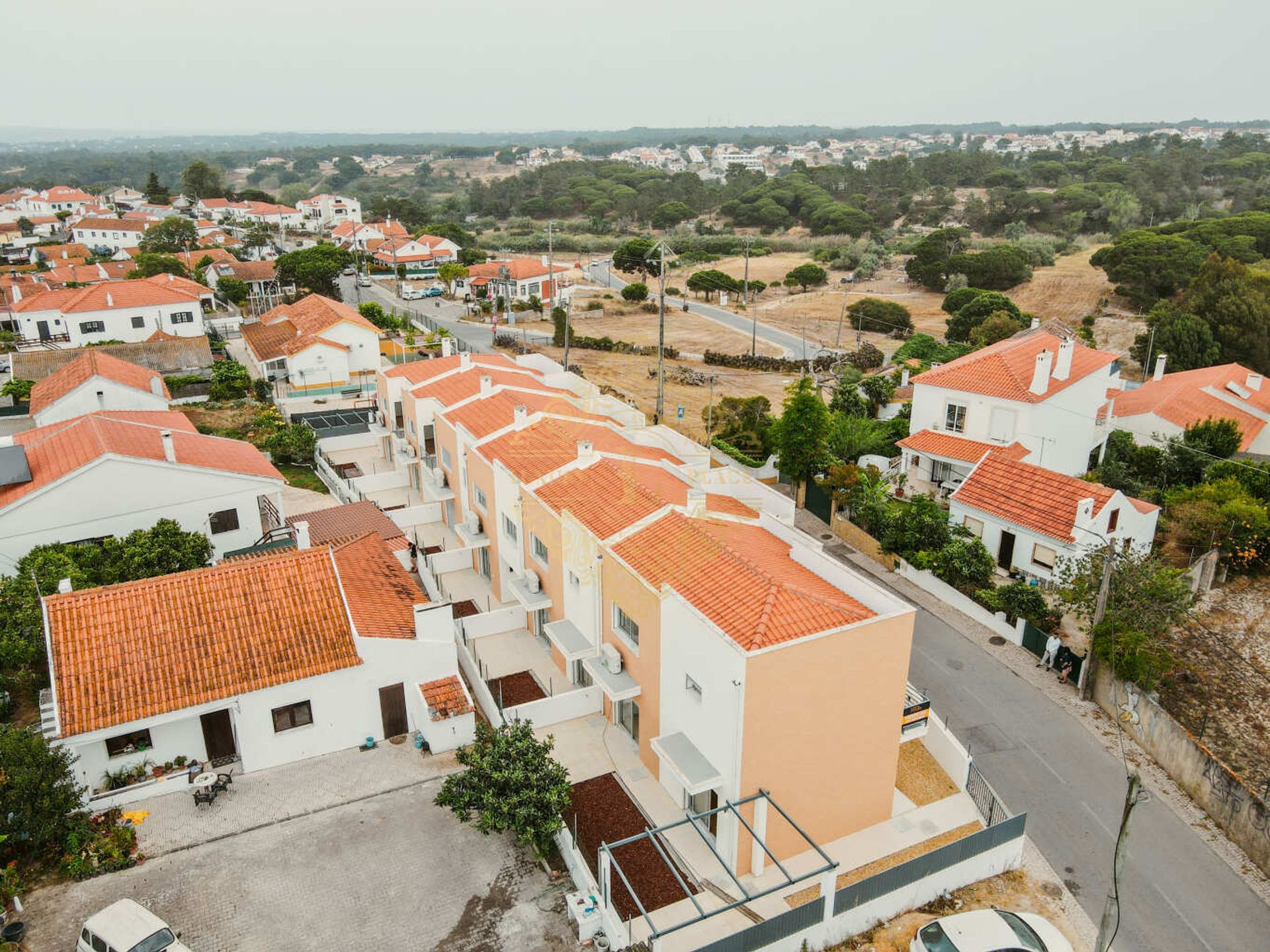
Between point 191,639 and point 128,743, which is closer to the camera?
point 128,743

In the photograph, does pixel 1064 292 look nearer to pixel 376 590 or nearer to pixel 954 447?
pixel 954 447

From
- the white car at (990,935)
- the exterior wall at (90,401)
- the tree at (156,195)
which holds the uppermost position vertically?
the tree at (156,195)

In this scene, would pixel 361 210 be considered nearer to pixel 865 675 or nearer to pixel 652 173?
pixel 652 173

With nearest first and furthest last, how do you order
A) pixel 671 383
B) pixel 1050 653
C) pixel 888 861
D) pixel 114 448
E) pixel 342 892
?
pixel 342 892 < pixel 888 861 < pixel 1050 653 < pixel 114 448 < pixel 671 383

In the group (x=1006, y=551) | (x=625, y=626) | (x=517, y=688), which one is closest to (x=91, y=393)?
(x=517, y=688)

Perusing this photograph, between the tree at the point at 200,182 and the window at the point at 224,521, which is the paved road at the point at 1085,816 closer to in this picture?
the window at the point at 224,521

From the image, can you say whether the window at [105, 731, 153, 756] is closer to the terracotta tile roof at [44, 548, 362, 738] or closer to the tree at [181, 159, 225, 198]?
the terracotta tile roof at [44, 548, 362, 738]

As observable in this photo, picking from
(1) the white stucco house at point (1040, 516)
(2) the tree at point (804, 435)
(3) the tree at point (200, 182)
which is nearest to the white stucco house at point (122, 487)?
(2) the tree at point (804, 435)
